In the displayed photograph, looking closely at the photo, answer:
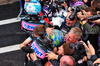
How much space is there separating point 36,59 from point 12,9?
456 cm

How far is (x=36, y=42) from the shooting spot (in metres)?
2.80

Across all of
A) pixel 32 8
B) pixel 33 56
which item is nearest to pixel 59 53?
pixel 33 56

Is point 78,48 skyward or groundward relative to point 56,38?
groundward

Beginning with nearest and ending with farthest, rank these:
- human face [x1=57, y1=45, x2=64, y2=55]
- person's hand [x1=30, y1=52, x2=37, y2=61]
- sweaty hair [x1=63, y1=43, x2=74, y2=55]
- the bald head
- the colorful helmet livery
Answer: the bald head
sweaty hair [x1=63, y1=43, x2=74, y2=55]
human face [x1=57, y1=45, x2=64, y2=55]
the colorful helmet livery
person's hand [x1=30, y1=52, x2=37, y2=61]

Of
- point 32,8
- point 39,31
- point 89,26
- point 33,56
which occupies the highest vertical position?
point 32,8

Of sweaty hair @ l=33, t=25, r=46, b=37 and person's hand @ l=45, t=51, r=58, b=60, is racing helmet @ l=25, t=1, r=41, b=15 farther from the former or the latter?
person's hand @ l=45, t=51, r=58, b=60

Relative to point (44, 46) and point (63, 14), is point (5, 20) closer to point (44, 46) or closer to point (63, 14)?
point (63, 14)

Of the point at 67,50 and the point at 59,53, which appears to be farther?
Result: the point at 59,53

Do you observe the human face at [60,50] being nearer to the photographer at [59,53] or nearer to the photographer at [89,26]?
the photographer at [59,53]

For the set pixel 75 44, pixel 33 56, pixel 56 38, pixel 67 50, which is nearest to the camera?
pixel 67 50

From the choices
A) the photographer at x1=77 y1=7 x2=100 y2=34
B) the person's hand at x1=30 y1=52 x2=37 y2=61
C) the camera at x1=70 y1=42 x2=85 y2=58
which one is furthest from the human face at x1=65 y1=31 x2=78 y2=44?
the person's hand at x1=30 y1=52 x2=37 y2=61

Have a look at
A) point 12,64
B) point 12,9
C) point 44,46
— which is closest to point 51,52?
point 44,46

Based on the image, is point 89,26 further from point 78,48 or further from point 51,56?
point 51,56

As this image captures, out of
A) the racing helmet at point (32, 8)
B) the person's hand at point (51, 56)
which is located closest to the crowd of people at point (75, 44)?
the person's hand at point (51, 56)
